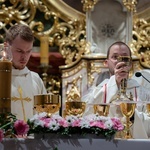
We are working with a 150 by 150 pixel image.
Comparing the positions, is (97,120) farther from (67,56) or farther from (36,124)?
(67,56)

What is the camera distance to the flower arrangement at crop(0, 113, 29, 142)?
1.88m

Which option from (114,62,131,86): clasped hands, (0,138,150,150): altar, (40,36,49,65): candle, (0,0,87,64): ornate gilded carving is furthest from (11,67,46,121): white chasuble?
(0,0,87,64): ornate gilded carving

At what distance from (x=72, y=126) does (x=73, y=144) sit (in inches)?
2.7

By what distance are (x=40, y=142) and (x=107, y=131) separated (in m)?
0.24

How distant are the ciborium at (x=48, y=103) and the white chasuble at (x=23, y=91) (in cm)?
51

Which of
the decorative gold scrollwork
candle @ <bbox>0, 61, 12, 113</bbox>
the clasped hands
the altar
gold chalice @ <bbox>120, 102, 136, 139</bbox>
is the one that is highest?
the decorative gold scrollwork

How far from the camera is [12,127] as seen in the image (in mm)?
1922

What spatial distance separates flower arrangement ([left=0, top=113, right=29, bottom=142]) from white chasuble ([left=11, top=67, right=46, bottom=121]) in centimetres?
54

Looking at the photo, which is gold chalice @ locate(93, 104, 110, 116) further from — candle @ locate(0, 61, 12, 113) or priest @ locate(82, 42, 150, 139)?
candle @ locate(0, 61, 12, 113)

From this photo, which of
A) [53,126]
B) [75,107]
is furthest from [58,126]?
[75,107]

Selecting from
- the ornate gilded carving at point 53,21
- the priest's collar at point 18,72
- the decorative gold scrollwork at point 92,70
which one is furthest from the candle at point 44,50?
the priest's collar at point 18,72

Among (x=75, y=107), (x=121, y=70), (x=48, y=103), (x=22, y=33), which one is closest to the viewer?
(x=48, y=103)

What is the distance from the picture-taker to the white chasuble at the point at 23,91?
2574mm

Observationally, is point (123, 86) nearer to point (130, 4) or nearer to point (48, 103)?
point (48, 103)
